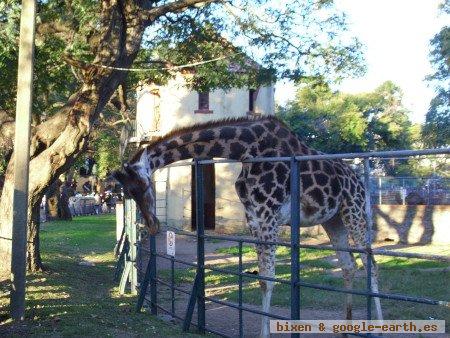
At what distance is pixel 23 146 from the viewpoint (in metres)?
9.16

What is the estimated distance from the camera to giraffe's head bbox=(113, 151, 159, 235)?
835cm

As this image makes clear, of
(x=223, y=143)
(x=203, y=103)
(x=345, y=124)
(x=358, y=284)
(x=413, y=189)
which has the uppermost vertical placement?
(x=345, y=124)

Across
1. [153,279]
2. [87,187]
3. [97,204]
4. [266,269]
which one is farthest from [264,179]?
[87,187]

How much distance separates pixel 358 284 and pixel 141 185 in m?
5.12

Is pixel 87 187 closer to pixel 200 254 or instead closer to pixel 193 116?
pixel 193 116

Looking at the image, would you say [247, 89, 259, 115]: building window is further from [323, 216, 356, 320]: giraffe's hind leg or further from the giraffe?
the giraffe

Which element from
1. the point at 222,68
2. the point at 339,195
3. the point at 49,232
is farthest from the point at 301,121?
the point at 339,195

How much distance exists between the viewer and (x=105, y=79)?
12.8 meters

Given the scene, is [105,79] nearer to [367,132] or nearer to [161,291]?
[161,291]

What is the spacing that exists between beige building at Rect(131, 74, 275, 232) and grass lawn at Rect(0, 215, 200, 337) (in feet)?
35.0

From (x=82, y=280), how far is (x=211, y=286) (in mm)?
2425

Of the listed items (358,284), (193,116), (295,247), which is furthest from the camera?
(193,116)

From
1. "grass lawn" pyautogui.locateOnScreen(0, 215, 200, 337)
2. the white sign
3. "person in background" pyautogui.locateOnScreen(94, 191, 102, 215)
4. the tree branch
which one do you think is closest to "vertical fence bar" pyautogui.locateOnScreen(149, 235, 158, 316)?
"grass lawn" pyautogui.locateOnScreen(0, 215, 200, 337)

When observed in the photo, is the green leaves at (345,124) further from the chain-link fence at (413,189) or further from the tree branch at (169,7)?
the chain-link fence at (413,189)
